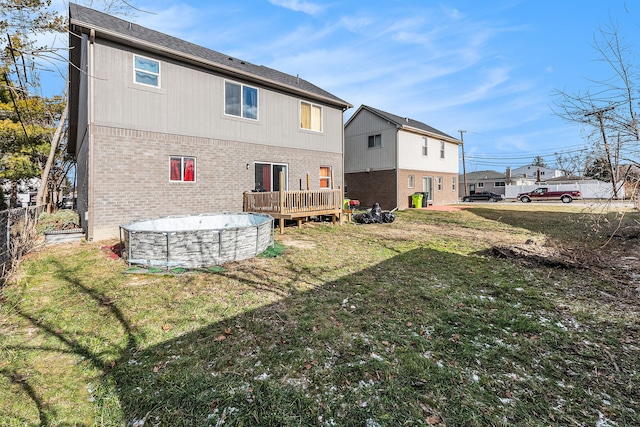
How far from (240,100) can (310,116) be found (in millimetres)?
3777

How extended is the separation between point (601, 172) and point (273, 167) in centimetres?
1045

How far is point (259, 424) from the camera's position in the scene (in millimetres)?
2416

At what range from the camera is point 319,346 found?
3.52m

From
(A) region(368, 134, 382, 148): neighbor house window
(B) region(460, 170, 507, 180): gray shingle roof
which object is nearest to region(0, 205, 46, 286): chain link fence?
(A) region(368, 134, 382, 148): neighbor house window

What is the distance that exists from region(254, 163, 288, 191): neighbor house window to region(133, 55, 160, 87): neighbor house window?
451 centimetres

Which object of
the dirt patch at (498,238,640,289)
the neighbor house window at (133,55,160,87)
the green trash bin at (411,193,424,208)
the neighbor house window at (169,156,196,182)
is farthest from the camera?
the green trash bin at (411,193,424,208)

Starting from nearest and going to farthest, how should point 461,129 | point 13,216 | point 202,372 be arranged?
point 202,372 < point 13,216 < point 461,129

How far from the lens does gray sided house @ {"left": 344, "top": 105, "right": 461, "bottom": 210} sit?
2023 cm

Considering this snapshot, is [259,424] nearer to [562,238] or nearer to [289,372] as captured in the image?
[289,372]

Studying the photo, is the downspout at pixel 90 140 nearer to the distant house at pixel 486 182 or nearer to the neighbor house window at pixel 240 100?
the neighbor house window at pixel 240 100

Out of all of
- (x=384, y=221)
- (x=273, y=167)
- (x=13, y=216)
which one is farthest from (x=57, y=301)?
(x=384, y=221)

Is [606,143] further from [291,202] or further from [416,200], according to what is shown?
[416,200]

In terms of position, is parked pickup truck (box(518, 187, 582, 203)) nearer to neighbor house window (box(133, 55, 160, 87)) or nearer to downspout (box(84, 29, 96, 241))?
neighbor house window (box(133, 55, 160, 87))

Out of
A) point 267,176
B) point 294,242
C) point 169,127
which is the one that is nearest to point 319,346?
point 294,242
